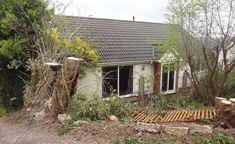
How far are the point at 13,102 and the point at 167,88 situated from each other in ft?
35.0

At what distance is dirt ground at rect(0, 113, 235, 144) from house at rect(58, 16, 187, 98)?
551 cm

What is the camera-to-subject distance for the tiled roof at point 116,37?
52.9 feet

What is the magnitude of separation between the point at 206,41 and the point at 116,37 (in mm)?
6061

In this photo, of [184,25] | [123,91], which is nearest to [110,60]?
[123,91]

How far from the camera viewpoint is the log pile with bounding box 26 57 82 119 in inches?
353

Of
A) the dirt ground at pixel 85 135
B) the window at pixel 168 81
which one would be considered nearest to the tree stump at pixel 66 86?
the dirt ground at pixel 85 135

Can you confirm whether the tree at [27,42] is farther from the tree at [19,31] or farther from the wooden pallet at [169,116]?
the wooden pallet at [169,116]

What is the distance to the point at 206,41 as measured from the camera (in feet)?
47.8

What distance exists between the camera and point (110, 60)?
1611cm

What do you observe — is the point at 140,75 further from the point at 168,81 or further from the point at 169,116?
the point at 169,116

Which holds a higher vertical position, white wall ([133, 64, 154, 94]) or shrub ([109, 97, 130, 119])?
white wall ([133, 64, 154, 94])

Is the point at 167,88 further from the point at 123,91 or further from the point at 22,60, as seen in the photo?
the point at 22,60

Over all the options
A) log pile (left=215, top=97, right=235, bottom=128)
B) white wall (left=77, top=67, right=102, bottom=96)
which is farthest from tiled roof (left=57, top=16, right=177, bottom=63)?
log pile (left=215, top=97, right=235, bottom=128)

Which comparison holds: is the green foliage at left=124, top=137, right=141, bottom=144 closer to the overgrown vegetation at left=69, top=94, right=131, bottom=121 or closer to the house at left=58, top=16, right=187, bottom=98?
the overgrown vegetation at left=69, top=94, right=131, bottom=121
